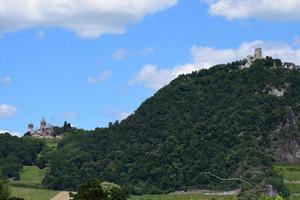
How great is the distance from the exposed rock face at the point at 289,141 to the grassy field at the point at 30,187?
50.9m

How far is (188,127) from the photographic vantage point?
646ft

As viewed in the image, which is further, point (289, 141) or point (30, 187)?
point (289, 141)

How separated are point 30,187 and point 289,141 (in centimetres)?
5851

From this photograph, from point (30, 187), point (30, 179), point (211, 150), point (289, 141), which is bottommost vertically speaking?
point (30, 187)

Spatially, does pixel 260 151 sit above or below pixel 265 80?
below

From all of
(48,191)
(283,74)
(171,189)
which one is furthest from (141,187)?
(283,74)

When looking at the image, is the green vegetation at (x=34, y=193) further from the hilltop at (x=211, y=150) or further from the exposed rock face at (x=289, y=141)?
the exposed rock face at (x=289, y=141)

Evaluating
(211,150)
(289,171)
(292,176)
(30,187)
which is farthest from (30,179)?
(292,176)

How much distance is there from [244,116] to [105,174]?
35372 millimetres

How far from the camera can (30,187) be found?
539 ft

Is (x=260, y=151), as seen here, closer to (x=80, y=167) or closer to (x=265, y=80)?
(x=265, y=80)

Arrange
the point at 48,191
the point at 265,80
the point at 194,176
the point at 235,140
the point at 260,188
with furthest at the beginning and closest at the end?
the point at 265,80 < the point at 235,140 < the point at 194,176 < the point at 48,191 < the point at 260,188

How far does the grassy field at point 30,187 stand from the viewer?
460 ft

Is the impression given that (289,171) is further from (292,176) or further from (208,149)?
(208,149)
